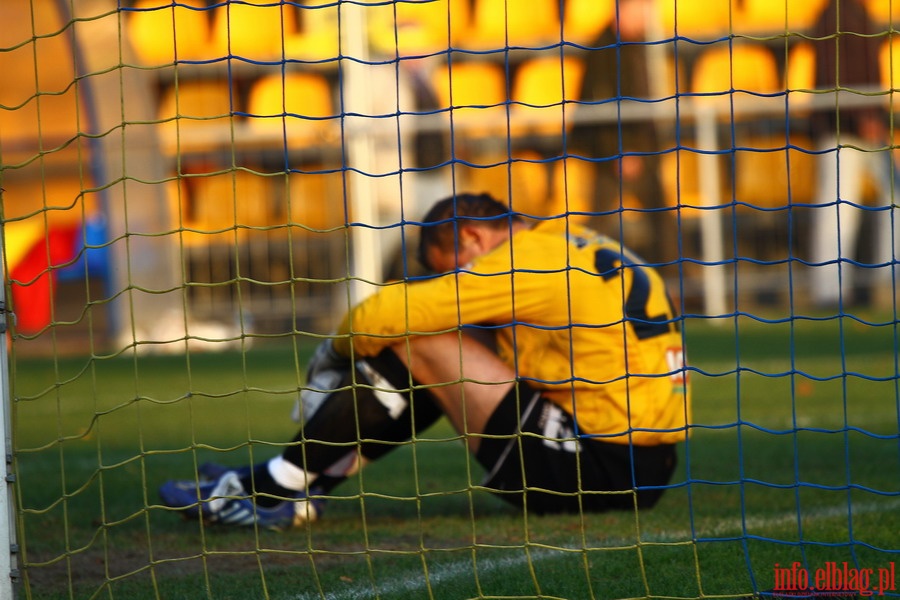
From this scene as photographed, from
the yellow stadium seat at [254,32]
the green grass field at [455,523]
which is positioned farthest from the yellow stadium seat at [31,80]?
the green grass field at [455,523]

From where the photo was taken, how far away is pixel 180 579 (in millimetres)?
2982

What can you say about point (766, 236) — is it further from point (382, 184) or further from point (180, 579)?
point (180, 579)

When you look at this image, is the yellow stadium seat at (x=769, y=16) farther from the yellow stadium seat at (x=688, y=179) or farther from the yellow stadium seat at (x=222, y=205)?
the yellow stadium seat at (x=222, y=205)

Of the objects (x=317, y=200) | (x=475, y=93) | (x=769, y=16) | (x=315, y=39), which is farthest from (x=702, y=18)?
(x=317, y=200)

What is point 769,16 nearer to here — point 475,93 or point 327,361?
point 475,93

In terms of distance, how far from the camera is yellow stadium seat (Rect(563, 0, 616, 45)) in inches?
486

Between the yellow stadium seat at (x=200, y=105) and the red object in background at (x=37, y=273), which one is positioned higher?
the yellow stadium seat at (x=200, y=105)

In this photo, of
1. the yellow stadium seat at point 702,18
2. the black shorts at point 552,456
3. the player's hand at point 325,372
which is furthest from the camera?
the yellow stadium seat at point 702,18

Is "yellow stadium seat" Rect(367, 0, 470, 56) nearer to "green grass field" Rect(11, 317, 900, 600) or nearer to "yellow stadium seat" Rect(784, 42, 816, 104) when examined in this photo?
"yellow stadium seat" Rect(784, 42, 816, 104)

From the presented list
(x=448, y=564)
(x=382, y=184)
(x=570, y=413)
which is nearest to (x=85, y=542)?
(x=448, y=564)

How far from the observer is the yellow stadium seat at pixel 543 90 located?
37.7 feet

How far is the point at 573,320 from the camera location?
3.44 meters

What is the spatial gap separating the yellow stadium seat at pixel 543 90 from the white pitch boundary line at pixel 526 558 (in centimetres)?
805

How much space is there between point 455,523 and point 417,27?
369 inches
